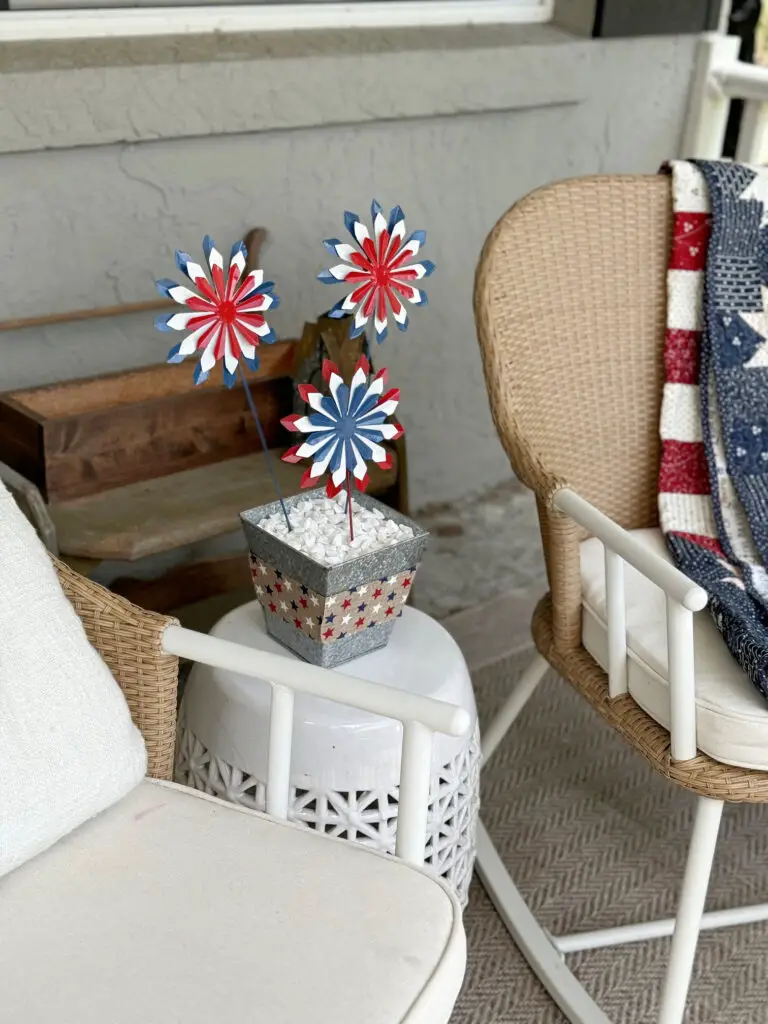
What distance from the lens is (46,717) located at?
1162 millimetres

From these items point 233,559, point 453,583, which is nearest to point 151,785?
point 233,559

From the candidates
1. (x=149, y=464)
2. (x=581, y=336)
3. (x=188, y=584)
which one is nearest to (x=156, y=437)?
(x=149, y=464)

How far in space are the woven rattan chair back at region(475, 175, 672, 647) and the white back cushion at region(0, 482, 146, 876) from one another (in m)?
0.60

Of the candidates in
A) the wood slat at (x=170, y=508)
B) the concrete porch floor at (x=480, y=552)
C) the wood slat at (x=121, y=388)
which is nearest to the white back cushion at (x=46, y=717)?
the wood slat at (x=170, y=508)

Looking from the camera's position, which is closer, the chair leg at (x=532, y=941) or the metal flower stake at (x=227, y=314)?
the metal flower stake at (x=227, y=314)

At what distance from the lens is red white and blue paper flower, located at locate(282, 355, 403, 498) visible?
1.30m

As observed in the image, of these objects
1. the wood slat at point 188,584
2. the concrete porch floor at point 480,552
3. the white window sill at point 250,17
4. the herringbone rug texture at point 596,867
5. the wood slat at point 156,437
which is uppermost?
the white window sill at point 250,17

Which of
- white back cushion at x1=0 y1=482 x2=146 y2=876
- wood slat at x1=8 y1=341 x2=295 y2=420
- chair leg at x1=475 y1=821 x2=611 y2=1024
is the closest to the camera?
white back cushion at x1=0 y1=482 x2=146 y2=876

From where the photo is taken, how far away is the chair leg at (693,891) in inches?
55.4

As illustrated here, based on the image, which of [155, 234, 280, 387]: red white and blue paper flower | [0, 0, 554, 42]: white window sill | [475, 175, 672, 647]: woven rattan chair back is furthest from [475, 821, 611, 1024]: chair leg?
[0, 0, 554, 42]: white window sill

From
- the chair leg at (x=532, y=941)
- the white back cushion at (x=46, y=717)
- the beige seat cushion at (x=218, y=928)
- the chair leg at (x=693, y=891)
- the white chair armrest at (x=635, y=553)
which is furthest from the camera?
the chair leg at (x=532, y=941)

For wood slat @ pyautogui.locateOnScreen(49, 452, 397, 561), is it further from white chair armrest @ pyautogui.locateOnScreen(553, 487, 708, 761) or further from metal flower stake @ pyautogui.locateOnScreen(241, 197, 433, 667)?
white chair armrest @ pyautogui.locateOnScreen(553, 487, 708, 761)

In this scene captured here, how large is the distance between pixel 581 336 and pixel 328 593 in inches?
23.5

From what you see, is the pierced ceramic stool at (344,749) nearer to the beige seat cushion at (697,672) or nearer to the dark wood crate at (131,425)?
the beige seat cushion at (697,672)
